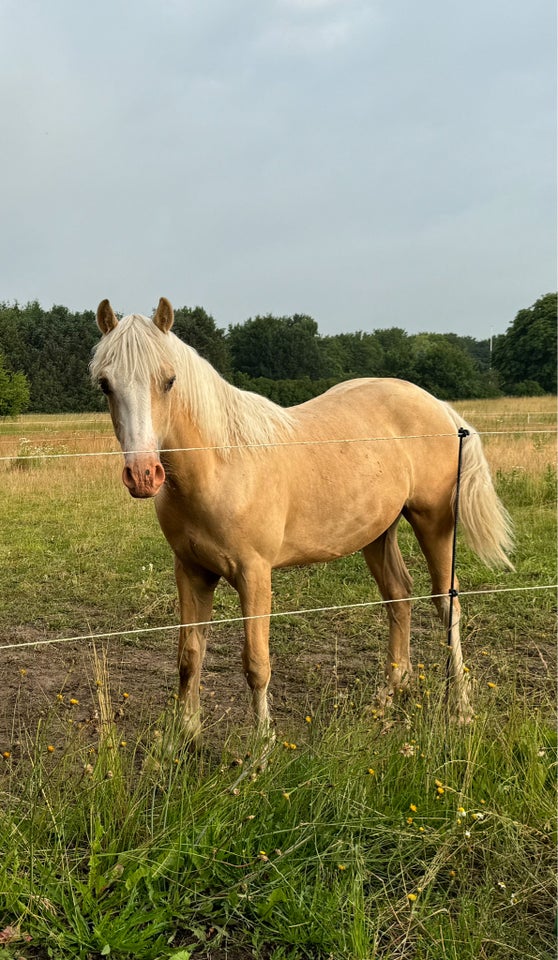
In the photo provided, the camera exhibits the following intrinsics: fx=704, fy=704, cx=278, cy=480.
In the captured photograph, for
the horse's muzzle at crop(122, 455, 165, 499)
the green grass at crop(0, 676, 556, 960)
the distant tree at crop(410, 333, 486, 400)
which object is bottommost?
the green grass at crop(0, 676, 556, 960)

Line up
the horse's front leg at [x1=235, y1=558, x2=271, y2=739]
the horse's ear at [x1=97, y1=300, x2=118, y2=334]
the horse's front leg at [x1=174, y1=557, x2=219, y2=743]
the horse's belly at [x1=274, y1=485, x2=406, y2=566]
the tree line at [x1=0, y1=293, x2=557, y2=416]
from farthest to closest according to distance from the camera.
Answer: the tree line at [x1=0, y1=293, x2=557, y2=416], the horse's belly at [x1=274, y1=485, x2=406, y2=566], the horse's front leg at [x1=174, y1=557, x2=219, y2=743], the horse's front leg at [x1=235, y1=558, x2=271, y2=739], the horse's ear at [x1=97, y1=300, x2=118, y2=334]

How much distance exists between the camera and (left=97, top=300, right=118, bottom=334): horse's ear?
2.82 m

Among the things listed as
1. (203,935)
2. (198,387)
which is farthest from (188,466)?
(203,935)

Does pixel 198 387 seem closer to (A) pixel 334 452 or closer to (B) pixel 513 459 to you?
(A) pixel 334 452

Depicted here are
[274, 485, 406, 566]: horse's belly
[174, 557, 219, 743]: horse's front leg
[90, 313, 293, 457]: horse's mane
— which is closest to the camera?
[90, 313, 293, 457]: horse's mane

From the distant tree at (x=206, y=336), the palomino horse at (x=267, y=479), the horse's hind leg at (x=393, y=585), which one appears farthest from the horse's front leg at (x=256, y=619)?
the distant tree at (x=206, y=336)

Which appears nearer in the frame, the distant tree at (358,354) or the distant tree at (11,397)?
the distant tree at (11,397)

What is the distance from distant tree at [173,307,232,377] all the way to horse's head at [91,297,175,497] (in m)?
8.80

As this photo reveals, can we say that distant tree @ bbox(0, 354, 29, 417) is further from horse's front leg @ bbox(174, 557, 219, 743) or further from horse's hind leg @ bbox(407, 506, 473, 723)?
horse's hind leg @ bbox(407, 506, 473, 723)

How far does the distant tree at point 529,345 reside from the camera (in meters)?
43.5

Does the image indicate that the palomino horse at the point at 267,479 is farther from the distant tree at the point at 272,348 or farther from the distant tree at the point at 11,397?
the distant tree at the point at 272,348

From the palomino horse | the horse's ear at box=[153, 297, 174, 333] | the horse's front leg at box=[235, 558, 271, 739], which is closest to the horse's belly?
the palomino horse

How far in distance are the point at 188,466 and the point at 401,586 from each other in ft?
6.23

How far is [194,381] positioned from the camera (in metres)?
3.08
